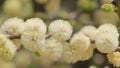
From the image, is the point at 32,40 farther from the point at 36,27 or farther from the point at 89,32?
the point at 89,32

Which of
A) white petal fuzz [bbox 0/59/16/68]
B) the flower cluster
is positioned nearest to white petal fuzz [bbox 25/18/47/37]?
the flower cluster

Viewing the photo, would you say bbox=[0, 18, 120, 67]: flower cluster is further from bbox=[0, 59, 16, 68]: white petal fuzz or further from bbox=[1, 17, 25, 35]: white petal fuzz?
bbox=[0, 59, 16, 68]: white petal fuzz

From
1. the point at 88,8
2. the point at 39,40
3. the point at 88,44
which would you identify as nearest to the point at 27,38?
the point at 39,40

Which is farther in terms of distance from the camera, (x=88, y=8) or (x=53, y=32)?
(x=88, y=8)

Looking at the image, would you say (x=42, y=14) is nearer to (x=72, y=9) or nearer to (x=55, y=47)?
(x=72, y=9)

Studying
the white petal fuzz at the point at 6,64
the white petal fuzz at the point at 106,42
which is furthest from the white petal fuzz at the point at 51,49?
the white petal fuzz at the point at 6,64
